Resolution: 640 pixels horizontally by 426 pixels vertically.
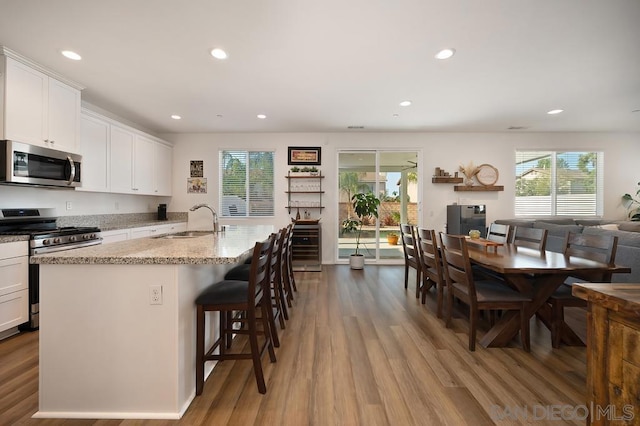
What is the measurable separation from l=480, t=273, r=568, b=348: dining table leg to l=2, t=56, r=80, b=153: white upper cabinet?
15.8 feet

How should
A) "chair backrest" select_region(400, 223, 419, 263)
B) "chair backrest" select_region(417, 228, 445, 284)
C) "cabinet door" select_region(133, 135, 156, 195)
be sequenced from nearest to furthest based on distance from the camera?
1. "chair backrest" select_region(417, 228, 445, 284)
2. "chair backrest" select_region(400, 223, 419, 263)
3. "cabinet door" select_region(133, 135, 156, 195)

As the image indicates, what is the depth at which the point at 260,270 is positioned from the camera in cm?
183

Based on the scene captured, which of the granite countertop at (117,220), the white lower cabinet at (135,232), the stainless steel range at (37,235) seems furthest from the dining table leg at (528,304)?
the granite countertop at (117,220)

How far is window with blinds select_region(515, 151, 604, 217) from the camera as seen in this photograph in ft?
18.4

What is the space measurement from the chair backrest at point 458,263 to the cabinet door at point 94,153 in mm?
4491

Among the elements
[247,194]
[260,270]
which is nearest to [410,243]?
[260,270]

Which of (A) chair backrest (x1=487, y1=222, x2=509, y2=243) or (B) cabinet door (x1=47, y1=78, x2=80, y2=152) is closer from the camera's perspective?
(B) cabinet door (x1=47, y1=78, x2=80, y2=152)

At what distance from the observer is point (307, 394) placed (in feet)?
5.65

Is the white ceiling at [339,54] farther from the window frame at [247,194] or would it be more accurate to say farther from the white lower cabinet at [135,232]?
the white lower cabinet at [135,232]

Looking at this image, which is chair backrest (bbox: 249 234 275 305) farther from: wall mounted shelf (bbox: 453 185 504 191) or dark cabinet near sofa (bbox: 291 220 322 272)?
wall mounted shelf (bbox: 453 185 504 191)

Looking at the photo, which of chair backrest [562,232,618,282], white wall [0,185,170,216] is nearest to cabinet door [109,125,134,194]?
white wall [0,185,170,216]

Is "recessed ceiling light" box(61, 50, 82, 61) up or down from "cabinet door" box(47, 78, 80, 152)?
up

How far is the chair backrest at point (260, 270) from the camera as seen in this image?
5.45ft

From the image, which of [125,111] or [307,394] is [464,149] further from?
[125,111]
